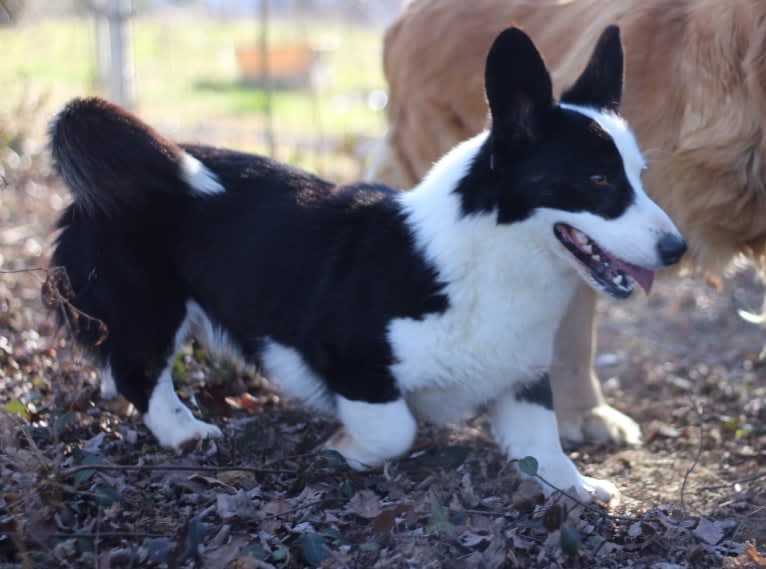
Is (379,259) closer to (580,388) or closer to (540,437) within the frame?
(540,437)

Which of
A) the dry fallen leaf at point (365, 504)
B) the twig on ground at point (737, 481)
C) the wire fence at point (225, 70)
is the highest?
the dry fallen leaf at point (365, 504)

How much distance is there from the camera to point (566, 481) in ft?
11.0

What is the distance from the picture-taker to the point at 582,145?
10.0ft

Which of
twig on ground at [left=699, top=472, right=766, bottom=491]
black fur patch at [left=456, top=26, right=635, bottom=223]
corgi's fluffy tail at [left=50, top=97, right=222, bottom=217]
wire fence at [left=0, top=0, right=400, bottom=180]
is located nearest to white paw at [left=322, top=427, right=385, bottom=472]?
black fur patch at [left=456, top=26, right=635, bottom=223]

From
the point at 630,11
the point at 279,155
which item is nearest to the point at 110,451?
the point at 630,11

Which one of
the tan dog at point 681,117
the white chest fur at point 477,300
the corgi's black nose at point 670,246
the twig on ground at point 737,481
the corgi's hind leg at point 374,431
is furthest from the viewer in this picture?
the tan dog at point 681,117

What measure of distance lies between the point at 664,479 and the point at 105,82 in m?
7.83

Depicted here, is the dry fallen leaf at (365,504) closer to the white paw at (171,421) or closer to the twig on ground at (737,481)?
the white paw at (171,421)

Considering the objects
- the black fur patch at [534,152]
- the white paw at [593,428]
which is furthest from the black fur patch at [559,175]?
the white paw at [593,428]

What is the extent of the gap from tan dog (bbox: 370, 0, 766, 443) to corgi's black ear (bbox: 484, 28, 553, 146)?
99cm

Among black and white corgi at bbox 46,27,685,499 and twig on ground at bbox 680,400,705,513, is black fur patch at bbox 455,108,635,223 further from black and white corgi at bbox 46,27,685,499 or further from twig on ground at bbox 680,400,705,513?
twig on ground at bbox 680,400,705,513

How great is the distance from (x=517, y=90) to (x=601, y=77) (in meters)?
0.51

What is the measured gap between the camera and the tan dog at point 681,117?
384cm

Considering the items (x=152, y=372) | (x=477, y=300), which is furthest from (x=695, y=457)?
(x=152, y=372)
